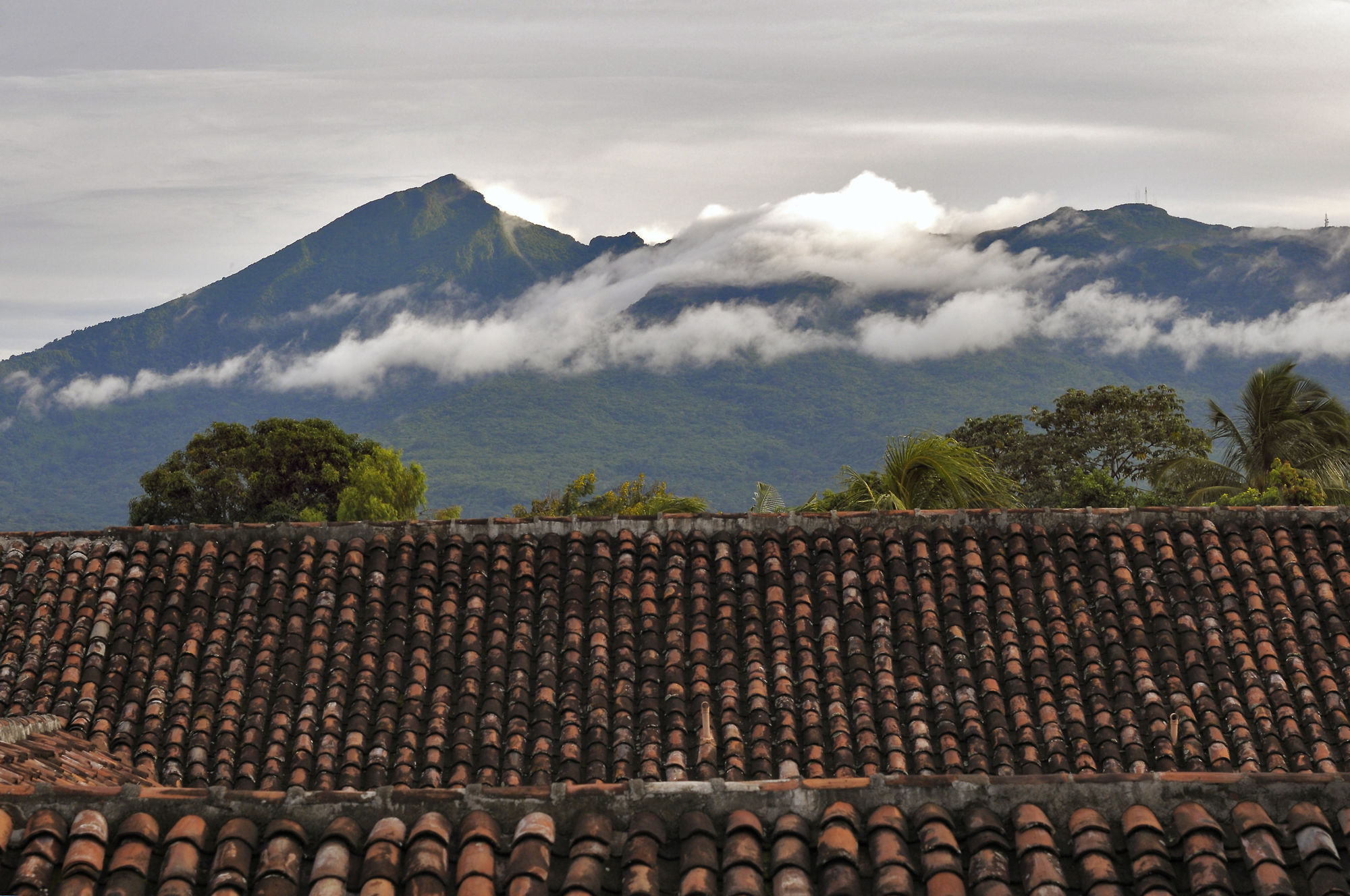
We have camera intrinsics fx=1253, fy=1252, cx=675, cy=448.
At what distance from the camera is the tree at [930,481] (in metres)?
14.7

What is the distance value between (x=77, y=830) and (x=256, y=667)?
14.0 feet

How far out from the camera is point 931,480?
600 inches

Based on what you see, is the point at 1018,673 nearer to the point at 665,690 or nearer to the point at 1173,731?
the point at 1173,731

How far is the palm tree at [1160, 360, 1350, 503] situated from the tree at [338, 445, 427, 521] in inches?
1065

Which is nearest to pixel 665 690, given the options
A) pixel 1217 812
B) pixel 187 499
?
pixel 1217 812

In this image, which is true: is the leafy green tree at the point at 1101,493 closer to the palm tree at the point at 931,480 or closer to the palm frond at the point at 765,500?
the palm frond at the point at 765,500

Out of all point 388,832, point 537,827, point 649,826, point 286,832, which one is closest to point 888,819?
point 649,826

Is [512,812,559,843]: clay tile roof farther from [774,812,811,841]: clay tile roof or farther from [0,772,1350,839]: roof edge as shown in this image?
[774,812,811,841]: clay tile roof

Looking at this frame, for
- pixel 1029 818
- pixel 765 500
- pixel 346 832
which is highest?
pixel 346 832

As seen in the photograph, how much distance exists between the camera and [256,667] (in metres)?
9.85

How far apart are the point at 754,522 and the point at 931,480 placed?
4869mm

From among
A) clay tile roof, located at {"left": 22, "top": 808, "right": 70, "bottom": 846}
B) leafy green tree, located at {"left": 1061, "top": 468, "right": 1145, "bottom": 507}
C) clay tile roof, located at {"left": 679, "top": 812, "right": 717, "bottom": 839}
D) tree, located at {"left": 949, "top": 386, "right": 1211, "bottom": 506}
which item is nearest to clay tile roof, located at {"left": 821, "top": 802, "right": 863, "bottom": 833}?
clay tile roof, located at {"left": 679, "top": 812, "right": 717, "bottom": 839}

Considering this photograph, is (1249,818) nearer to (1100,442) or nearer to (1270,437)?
(1270,437)

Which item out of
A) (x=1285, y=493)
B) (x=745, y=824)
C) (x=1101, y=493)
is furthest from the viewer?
(x=1101, y=493)
